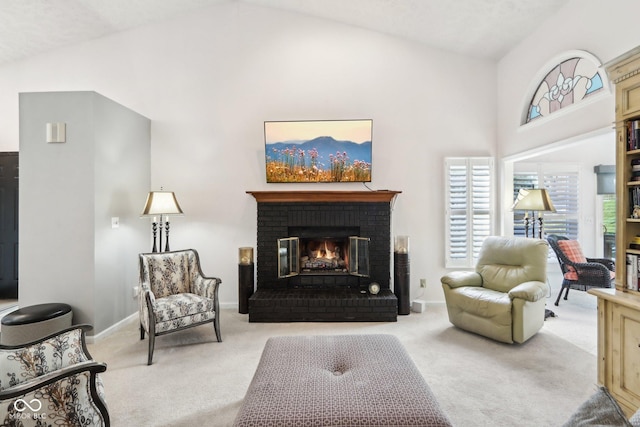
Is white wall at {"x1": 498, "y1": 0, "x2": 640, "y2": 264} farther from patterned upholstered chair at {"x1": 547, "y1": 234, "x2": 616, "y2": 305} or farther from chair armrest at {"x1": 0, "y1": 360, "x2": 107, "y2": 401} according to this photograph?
chair armrest at {"x1": 0, "y1": 360, "x2": 107, "y2": 401}

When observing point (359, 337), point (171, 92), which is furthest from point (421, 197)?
point (171, 92)

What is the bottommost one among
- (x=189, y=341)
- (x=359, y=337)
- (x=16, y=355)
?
(x=189, y=341)

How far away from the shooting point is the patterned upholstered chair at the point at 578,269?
3883mm

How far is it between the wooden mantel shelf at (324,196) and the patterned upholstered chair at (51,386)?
258 cm

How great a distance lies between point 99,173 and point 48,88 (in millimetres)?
2383

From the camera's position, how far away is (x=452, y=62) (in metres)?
4.25

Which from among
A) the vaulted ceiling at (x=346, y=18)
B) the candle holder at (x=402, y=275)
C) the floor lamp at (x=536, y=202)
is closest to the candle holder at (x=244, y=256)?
the candle holder at (x=402, y=275)

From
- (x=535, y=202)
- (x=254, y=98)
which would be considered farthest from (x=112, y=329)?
(x=535, y=202)

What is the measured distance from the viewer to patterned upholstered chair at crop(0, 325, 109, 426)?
4.25 feet

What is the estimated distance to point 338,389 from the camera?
1495mm

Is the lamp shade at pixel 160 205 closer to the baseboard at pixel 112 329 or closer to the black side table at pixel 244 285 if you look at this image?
the black side table at pixel 244 285

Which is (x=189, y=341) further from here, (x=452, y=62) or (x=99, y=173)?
(x=452, y=62)

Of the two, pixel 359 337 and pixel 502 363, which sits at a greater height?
pixel 359 337

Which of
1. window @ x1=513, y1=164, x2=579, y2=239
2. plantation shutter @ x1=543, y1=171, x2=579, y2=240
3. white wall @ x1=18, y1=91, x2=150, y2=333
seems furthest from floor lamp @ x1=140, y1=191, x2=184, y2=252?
plantation shutter @ x1=543, y1=171, x2=579, y2=240
